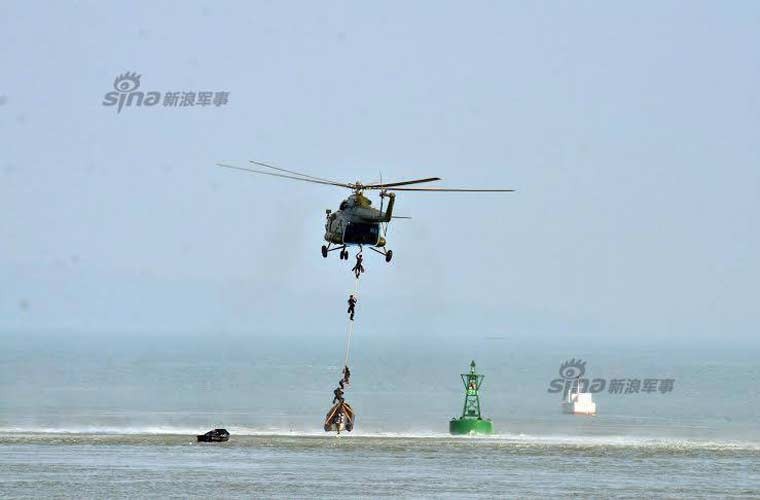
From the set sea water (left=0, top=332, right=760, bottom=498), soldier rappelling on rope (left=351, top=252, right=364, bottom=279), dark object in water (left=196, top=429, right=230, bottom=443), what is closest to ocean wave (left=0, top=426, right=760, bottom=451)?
sea water (left=0, top=332, right=760, bottom=498)

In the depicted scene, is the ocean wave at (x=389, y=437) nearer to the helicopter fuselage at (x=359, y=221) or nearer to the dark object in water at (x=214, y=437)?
the dark object in water at (x=214, y=437)

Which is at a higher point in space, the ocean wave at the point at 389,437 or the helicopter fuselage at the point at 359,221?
the helicopter fuselage at the point at 359,221

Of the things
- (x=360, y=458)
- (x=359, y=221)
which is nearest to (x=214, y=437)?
(x=360, y=458)

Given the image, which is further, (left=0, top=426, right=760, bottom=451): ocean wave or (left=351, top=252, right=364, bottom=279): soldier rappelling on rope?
(left=0, top=426, right=760, bottom=451): ocean wave

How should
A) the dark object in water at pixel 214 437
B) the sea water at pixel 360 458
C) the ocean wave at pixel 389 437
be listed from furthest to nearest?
1. the ocean wave at pixel 389 437
2. the dark object in water at pixel 214 437
3. the sea water at pixel 360 458

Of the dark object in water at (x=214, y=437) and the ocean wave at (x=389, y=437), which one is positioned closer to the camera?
the dark object in water at (x=214, y=437)

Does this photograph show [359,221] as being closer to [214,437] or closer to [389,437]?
[214,437]

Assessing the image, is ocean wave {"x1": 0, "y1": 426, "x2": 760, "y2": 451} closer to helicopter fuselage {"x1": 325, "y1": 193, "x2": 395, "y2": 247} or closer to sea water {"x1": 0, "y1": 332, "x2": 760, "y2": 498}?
sea water {"x1": 0, "y1": 332, "x2": 760, "y2": 498}

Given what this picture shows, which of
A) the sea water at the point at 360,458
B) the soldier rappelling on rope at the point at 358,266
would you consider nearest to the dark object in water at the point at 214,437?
the sea water at the point at 360,458

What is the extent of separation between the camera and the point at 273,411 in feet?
573

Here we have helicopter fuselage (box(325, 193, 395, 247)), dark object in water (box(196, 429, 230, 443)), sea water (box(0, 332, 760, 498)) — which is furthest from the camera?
dark object in water (box(196, 429, 230, 443))

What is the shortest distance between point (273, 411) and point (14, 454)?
73.4 meters

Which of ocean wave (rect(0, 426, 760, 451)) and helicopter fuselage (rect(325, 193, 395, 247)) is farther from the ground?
helicopter fuselage (rect(325, 193, 395, 247))

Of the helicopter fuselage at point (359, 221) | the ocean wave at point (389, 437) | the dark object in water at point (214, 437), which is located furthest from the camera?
the ocean wave at point (389, 437)
